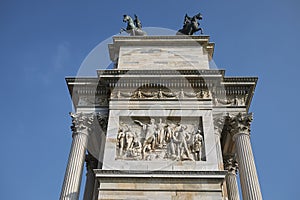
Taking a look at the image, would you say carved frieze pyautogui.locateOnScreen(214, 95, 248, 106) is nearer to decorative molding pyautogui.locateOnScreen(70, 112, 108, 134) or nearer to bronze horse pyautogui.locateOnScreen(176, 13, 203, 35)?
decorative molding pyautogui.locateOnScreen(70, 112, 108, 134)

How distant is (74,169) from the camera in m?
14.6

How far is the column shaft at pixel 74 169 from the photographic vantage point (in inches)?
546

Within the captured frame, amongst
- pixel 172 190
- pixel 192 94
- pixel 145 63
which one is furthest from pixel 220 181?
pixel 145 63

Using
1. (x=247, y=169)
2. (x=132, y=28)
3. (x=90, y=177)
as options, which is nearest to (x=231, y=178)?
(x=247, y=169)

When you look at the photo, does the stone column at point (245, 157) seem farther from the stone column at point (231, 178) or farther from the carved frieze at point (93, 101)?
the carved frieze at point (93, 101)

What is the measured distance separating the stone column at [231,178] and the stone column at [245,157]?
108 inches

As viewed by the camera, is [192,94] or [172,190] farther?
[192,94]

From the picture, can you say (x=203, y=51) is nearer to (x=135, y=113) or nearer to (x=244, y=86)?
(x=244, y=86)

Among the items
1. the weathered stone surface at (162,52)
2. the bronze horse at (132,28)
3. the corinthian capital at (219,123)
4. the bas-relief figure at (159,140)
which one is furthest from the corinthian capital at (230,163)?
the bronze horse at (132,28)

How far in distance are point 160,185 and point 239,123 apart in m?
4.83

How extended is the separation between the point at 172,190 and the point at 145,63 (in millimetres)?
7941

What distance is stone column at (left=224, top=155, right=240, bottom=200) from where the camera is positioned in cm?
1713

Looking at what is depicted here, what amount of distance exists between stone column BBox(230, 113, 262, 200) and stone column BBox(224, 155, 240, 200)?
2735 mm

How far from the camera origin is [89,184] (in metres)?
17.5
